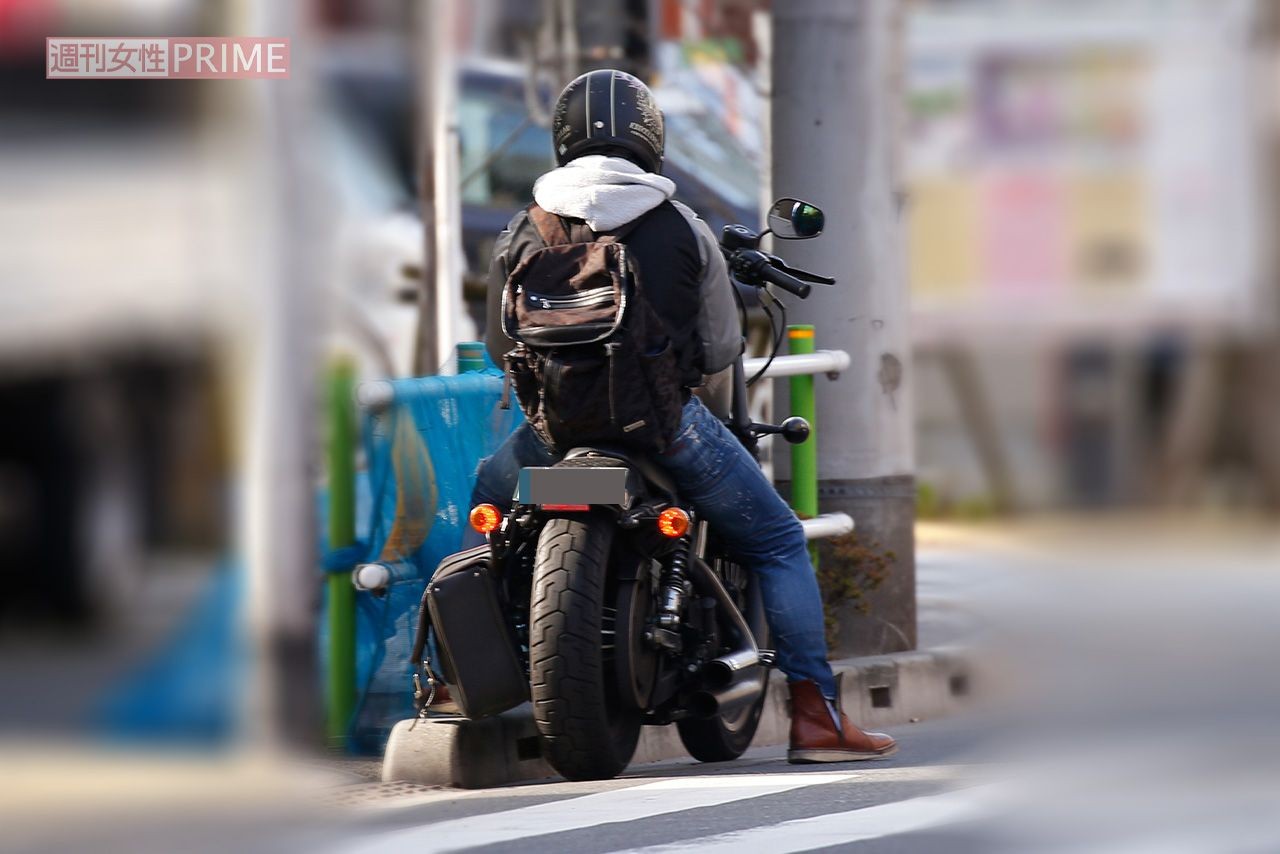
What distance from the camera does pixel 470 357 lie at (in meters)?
6.48

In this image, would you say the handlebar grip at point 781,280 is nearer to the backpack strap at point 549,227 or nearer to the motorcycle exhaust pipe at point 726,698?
the backpack strap at point 549,227

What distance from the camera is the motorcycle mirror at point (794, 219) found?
19.0 ft

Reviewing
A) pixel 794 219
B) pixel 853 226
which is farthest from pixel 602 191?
pixel 853 226

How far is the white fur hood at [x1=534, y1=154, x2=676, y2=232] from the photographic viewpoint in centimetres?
539

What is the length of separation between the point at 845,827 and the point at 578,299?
148 centimetres

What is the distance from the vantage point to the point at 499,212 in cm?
1040

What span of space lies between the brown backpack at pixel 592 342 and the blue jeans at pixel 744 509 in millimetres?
138

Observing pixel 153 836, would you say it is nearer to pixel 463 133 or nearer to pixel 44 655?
pixel 44 655

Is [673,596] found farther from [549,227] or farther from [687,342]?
[549,227]

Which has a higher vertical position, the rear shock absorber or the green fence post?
the green fence post

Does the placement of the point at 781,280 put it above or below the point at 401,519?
above

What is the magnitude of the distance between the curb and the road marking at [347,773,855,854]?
0.47 metres

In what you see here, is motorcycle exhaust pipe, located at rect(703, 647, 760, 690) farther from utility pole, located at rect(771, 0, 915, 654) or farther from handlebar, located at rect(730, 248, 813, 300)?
utility pole, located at rect(771, 0, 915, 654)

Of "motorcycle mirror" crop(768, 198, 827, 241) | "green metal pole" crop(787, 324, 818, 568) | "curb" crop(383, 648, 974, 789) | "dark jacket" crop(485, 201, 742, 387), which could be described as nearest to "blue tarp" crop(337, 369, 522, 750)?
"curb" crop(383, 648, 974, 789)
